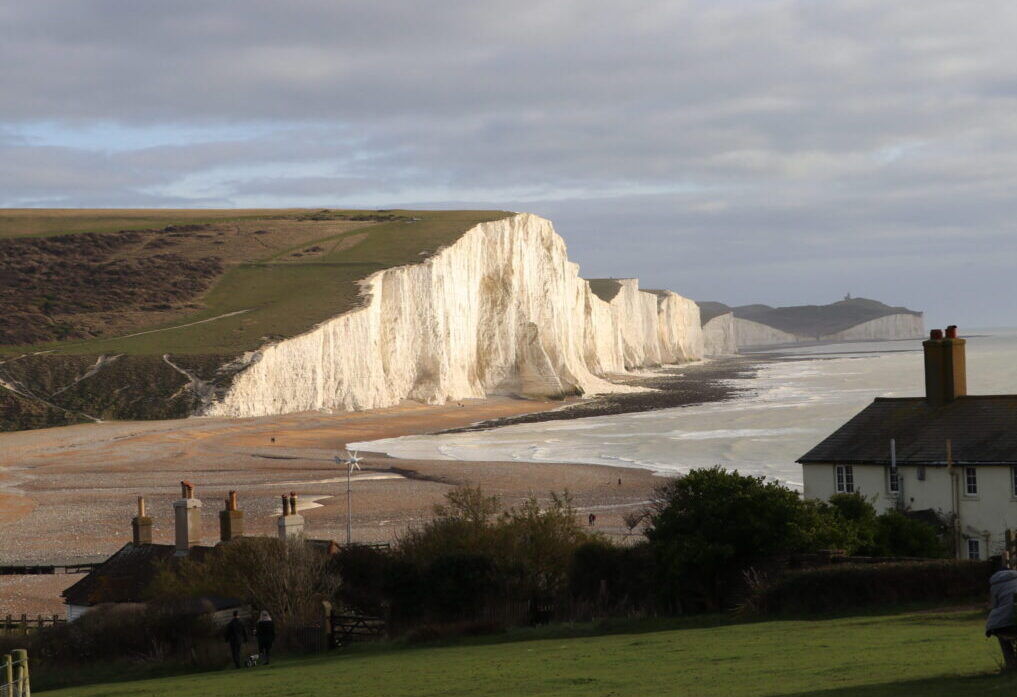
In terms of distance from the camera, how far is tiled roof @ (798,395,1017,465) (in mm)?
22484

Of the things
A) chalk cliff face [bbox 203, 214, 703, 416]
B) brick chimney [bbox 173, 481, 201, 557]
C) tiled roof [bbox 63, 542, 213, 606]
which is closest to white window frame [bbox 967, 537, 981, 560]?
tiled roof [bbox 63, 542, 213, 606]

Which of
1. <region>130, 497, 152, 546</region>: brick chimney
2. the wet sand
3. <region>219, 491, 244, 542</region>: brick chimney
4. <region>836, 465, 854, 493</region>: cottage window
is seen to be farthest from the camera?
the wet sand

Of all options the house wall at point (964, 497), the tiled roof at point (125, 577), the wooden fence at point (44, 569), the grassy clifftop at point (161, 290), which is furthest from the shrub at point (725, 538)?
the grassy clifftop at point (161, 290)

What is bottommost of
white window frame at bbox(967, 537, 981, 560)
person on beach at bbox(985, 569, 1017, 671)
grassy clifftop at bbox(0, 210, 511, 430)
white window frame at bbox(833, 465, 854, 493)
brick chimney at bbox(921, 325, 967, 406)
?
white window frame at bbox(967, 537, 981, 560)

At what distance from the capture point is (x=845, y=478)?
79.9 ft

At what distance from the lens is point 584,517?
34.9 metres

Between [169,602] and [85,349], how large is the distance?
72405 mm

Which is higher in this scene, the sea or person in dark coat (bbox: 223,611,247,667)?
person in dark coat (bbox: 223,611,247,667)

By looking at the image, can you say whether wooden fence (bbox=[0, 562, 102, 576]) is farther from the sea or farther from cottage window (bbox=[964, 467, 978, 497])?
the sea

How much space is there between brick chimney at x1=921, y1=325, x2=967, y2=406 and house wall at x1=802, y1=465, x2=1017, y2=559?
2.04 metres

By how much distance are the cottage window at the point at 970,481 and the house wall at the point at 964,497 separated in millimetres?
70

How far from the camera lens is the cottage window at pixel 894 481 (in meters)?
23.4

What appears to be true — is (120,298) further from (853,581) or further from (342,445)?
(853,581)

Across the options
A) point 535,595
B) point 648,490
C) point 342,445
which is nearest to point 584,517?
point 648,490
